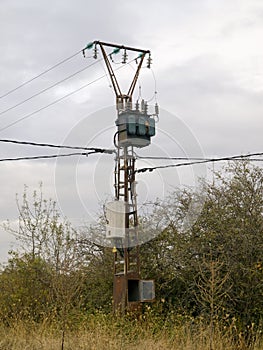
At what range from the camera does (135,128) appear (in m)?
14.7

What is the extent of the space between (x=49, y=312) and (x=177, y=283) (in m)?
3.14

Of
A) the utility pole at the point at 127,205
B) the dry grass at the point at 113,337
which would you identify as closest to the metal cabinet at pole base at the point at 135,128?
the utility pole at the point at 127,205

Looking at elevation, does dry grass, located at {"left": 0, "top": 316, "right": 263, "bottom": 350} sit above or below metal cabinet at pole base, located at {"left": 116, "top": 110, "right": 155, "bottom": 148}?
below

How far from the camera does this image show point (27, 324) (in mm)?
13875

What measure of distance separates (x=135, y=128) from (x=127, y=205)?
73.2 inches

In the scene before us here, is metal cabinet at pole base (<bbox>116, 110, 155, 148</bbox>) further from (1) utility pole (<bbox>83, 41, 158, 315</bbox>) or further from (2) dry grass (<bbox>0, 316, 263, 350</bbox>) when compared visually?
(2) dry grass (<bbox>0, 316, 263, 350</bbox>)

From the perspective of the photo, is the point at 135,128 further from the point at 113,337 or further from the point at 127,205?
the point at 113,337

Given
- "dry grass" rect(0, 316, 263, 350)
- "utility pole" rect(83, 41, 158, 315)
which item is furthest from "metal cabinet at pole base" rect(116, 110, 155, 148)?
"dry grass" rect(0, 316, 263, 350)

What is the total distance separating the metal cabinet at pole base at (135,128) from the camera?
14.7 metres

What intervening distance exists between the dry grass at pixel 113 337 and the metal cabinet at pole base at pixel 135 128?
402cm

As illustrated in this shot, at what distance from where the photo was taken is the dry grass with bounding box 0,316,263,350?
36.1 feet

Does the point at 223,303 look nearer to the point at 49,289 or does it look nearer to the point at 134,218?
the point at 134,218

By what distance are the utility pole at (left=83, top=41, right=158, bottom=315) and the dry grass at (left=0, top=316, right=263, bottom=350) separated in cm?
132

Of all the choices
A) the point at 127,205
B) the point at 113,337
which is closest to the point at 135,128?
the point at 127,205
